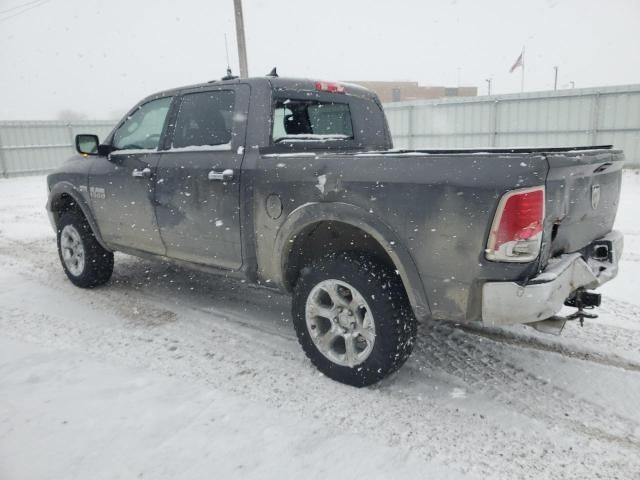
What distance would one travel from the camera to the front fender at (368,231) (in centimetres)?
251

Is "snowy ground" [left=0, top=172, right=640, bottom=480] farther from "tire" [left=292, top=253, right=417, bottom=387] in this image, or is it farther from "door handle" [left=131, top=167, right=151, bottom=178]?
"door handle" [left=131, top=167, right=151, bottom=178]

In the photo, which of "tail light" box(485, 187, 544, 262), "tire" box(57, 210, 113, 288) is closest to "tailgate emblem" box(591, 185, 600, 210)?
"tail light" box(485, 187, 544, 262)

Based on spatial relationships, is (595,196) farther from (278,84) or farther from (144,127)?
(144,127)

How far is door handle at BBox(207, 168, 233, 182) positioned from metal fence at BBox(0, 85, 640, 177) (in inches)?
520

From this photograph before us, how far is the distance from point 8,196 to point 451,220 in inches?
566

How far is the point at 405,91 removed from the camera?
52.7m

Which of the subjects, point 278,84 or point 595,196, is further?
point 278,84

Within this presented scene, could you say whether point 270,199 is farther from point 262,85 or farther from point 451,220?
point 451,220

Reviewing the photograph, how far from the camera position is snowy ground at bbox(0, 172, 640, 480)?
222 cm

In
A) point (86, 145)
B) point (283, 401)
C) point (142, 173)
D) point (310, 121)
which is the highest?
point (310, 121)

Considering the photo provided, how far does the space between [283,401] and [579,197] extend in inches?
77.6

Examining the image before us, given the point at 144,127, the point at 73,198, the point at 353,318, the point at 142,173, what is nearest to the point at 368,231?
the point at 353,318

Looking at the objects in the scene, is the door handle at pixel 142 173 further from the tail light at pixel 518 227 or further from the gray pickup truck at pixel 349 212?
the tail light at pixel 518 227

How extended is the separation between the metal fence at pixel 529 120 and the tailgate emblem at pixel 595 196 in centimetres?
1230
